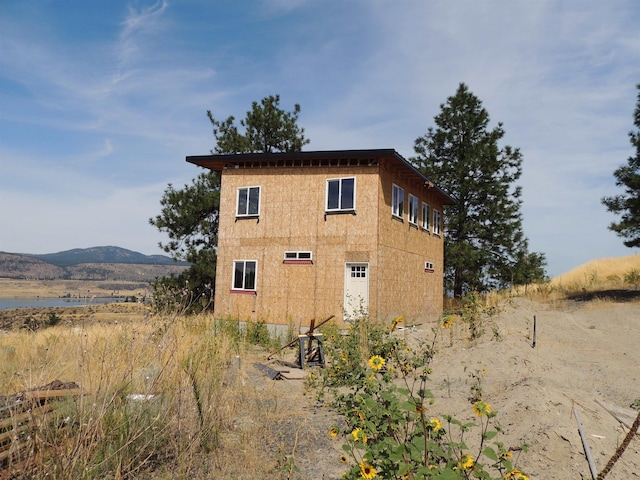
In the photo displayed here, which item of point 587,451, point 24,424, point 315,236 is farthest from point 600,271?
point 24,424

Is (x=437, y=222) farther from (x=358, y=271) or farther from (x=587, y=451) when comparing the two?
(x=587, y=451)

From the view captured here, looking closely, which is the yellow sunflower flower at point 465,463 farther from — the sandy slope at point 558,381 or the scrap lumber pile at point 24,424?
the scrap lumber pile at point 24,424

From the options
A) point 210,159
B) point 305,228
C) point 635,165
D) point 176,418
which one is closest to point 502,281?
point 635,165

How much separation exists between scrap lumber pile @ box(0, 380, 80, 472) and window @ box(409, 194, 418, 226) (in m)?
16.1

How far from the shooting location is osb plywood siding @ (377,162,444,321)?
1642 cm

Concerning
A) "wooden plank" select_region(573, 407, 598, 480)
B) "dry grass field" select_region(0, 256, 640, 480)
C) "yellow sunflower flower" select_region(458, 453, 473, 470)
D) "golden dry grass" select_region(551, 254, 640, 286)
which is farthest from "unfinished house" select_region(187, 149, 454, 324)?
"golden dry grass" select_region(551, 254, 640, 286)

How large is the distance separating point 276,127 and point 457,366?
20079mm

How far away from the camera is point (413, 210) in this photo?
19797 millimetres

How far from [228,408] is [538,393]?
442 centimetres

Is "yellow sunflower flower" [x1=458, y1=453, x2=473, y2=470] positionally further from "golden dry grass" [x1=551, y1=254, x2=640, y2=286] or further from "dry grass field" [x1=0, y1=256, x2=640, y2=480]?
"golden dry grass" [x1=551, y1=254, x2=640, y2=286]

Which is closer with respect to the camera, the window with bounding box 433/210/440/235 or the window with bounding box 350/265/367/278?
the window with bounding box 350/265/367/278

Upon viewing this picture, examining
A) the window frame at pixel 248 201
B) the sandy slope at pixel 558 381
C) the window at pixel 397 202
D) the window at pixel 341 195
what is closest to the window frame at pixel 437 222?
the window at pixel 397 202

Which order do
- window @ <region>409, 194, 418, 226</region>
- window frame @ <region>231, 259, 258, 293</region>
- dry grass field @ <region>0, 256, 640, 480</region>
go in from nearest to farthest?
dry grass field @ <region>0, 256, 640, 480</region>
window frame @ <region>231, 259, 258, 293</region>
window @ <region>409, 194, 418, 226</region>

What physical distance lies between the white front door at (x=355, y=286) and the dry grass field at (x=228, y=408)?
5037mm
